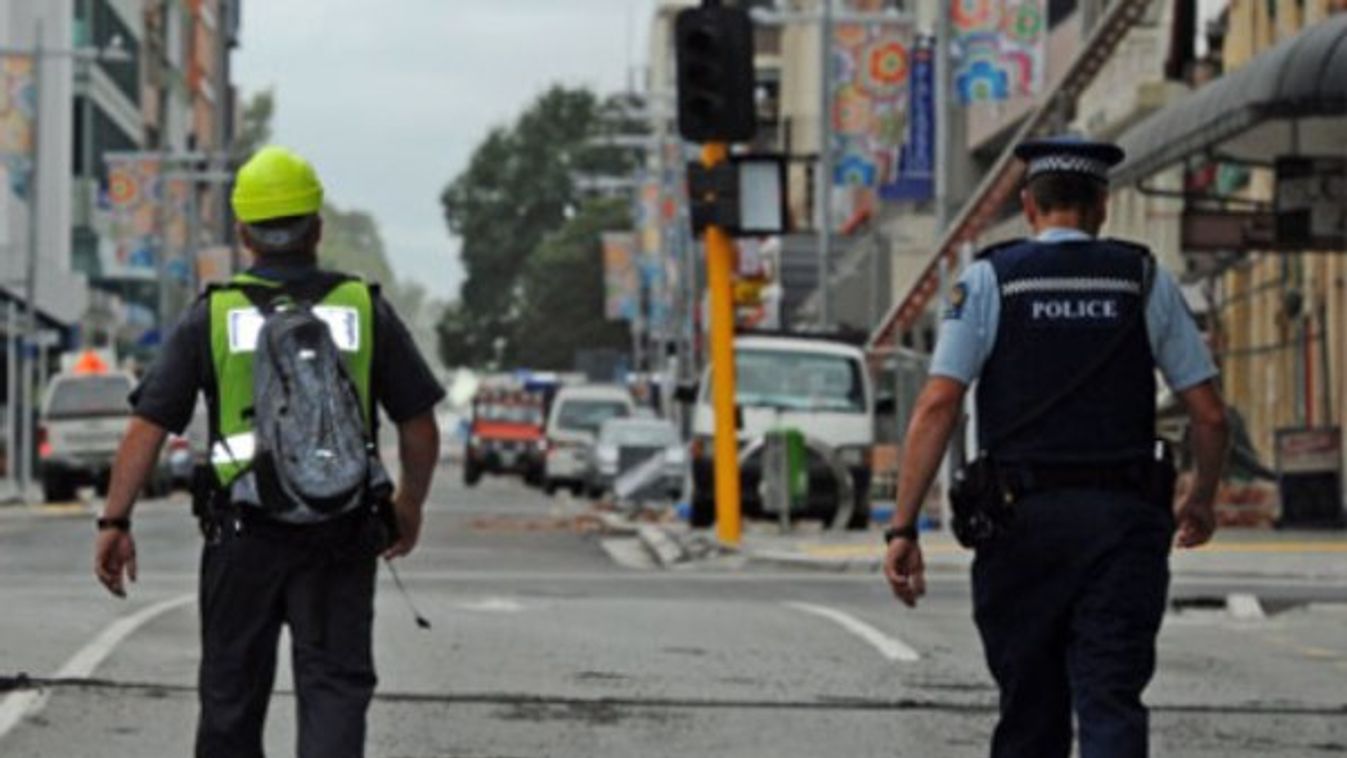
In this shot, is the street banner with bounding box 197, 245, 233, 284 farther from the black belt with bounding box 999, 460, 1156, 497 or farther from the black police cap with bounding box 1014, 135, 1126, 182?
the black belt with bounding box 999, 460, 1156, 497

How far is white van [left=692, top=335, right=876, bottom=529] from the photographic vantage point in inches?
1602

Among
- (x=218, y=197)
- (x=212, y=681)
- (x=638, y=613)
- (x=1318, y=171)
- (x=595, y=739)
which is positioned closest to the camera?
(x=212, y=681)

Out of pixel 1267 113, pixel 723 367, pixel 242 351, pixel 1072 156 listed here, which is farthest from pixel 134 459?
pixel 723 367

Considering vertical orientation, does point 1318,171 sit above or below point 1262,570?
above

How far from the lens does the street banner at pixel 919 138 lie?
59125 millimetres

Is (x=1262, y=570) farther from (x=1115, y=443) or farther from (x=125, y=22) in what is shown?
(x=125, y=22)

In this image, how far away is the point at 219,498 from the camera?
932cm

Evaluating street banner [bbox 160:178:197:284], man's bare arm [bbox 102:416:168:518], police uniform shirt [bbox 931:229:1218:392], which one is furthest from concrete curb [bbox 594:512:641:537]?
street banner [bbox 160:178:197:284]

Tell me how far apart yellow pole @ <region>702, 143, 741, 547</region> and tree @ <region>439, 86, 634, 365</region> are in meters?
140

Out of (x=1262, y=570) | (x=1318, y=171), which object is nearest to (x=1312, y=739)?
(x=1262, y=570)

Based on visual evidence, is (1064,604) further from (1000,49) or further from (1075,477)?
(1000,49)

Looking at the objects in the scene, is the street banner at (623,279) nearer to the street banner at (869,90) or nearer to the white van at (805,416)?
the street banner at (869,90)

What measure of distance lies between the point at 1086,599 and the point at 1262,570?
20039mm

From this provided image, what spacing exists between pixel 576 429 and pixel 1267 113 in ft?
148
